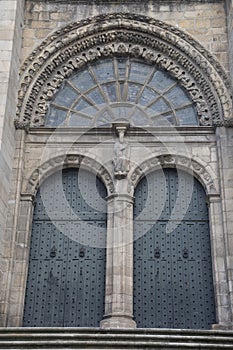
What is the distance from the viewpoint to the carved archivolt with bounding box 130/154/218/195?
11484mm

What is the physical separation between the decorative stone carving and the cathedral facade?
0.08ft

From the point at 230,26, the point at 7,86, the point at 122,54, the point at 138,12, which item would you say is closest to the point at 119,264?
the point at 7,86

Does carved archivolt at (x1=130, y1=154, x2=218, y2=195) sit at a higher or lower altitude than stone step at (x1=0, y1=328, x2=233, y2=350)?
higher

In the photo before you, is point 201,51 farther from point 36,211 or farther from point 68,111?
point 36,211

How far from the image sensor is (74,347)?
809 cm

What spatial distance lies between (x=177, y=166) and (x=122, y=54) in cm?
332

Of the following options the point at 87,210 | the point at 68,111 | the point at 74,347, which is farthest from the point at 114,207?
the point at 74,347

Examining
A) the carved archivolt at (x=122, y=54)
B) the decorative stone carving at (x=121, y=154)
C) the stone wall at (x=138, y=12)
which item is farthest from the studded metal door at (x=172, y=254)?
the stone wall at (x=138, y=12)

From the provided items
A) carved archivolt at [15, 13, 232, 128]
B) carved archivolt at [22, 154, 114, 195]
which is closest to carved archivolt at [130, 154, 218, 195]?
carved archivolt at [22, 154, 114, 195]

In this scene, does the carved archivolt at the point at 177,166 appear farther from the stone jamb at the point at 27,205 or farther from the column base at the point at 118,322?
the column base at the point at 118,322

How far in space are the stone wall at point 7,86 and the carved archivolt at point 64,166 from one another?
1.85 feet

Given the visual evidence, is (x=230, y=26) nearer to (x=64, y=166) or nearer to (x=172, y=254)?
(x=64, y=166)

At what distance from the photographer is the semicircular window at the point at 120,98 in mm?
12359

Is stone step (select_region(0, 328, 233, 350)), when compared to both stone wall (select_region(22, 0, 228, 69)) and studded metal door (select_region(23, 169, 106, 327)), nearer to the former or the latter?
studded metal door (select_region(23, 169, 106, 327))
